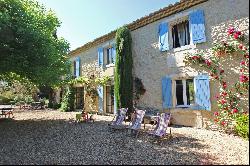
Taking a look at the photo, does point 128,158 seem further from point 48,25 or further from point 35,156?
point 48,25

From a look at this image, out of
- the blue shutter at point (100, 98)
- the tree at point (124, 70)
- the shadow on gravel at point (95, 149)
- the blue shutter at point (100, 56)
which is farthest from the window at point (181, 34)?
the blue shutter at point (100, 98)

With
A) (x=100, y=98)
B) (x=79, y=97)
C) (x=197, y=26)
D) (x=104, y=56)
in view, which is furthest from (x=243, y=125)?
(x=79, y=97)

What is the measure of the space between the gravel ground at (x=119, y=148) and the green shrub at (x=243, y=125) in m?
0.29

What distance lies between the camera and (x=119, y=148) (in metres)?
7.47

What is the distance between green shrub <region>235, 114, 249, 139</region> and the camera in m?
8.10

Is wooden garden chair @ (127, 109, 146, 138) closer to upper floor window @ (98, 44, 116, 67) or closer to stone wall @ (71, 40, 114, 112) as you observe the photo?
stone wall @ (71, 40, 114, 112)

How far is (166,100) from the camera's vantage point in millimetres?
11484

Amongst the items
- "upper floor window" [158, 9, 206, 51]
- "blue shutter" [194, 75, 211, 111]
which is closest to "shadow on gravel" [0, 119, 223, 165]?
"blue shutter" [194, 75, 211, 111]

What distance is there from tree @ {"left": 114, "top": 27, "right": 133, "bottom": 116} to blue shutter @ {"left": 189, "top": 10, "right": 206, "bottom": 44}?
4.06 m

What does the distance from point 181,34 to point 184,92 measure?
A: 2891 millimetres

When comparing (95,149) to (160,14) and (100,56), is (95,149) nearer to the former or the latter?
(160,14)

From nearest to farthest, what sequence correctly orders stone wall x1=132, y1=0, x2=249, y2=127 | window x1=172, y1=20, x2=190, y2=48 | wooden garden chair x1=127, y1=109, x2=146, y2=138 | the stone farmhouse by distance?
wooden garden chair x1=127, y1=109, x2=146, y2=138
stone wall x1=132, y1=0, x2=249, y2=127
the stone farmhouse
window x1=172, y1=20, x2=190, y2=48

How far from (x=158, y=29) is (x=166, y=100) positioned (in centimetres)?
374

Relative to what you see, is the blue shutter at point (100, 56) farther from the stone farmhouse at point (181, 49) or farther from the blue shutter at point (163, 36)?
the blue shutter at point (163, 36)
